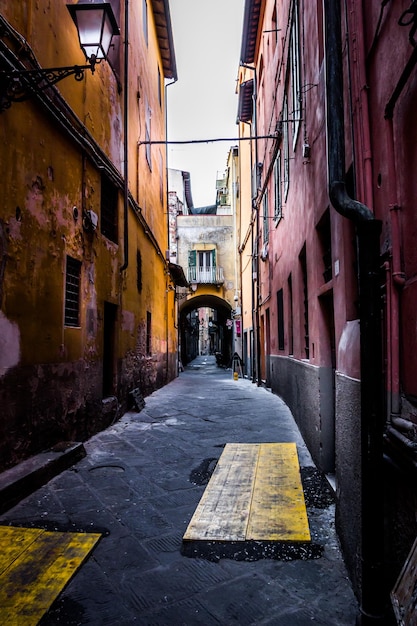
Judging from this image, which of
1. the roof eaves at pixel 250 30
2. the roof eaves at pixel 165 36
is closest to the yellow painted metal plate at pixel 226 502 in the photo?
the roof eaves at pixel 250 30

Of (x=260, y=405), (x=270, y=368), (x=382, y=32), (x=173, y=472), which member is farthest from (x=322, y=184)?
(x=270, y=368)

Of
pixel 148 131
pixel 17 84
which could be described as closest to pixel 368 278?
pixel 17 84

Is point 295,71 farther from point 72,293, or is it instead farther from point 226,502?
point 226,502

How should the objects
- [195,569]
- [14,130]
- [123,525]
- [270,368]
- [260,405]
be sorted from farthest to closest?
[270,368] < [260,405] < [14,130] < [123,525] < [195,569]

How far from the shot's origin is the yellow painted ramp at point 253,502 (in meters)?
3.02

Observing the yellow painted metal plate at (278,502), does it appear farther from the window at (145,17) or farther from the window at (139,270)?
the window at (145,17)

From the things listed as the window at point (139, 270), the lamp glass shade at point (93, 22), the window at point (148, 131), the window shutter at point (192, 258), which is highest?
the window at point (148, 131)

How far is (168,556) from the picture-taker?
9.13 ft

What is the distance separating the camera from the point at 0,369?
152 inches

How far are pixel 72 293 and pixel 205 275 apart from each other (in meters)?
17.7

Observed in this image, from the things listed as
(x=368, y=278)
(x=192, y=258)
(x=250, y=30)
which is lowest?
(x=368, y=278)

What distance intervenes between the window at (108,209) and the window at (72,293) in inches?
66.3

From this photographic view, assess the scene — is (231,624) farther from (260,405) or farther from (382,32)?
(260,405)

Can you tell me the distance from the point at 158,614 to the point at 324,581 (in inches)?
38.2
